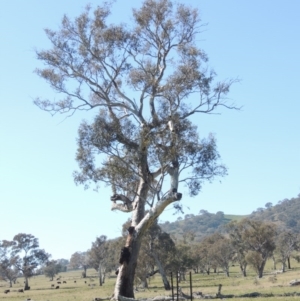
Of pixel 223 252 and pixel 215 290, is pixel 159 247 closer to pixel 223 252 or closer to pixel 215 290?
pixel 215 290

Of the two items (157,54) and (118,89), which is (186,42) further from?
(118,89)

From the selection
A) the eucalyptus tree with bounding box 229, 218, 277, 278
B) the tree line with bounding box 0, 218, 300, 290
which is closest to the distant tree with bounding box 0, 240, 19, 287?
the tree line with bounding box 0, 218, 300, 290

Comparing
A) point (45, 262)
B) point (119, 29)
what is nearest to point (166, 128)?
point (119, 29)

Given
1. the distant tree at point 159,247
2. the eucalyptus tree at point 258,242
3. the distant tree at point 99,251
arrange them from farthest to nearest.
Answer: the distant tree at point 99,251
the eucalyptus tree at point 258,242
the distant tree at point 159,247

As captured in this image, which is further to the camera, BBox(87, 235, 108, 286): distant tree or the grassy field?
BBox(87, 235, 108, 286): distant tree

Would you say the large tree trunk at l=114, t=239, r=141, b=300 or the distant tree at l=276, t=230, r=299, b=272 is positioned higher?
the distant tree at l=276, t=230, r=299, b=272

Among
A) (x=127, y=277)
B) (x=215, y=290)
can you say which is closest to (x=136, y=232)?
(x=127, y=277)

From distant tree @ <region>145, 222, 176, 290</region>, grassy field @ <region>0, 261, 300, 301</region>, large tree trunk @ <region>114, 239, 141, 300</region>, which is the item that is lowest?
grassy field @ <region>0, 261, 300, 301</region>

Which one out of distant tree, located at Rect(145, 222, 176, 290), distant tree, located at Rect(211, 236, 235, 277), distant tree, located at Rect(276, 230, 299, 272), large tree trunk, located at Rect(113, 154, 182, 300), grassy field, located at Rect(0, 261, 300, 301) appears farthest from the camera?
distant tree, located at Rect(211, 236, 235, 277)

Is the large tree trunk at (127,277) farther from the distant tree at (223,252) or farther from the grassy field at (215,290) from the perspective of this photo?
the distant tree at (223,252)

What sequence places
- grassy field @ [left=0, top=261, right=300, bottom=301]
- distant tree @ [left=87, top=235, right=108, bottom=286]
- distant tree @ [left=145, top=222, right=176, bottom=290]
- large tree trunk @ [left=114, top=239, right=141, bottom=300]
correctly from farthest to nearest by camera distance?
distant tree @ [left=87, top=235, right=108, bottom=286], distant tree @ [left=145, top=222, right=176, bottom=290], grassy field @ [left=0, top=261, right=300, bottom=301], large tree trunk @ [left=114, top=239, right=141, bottom=300]

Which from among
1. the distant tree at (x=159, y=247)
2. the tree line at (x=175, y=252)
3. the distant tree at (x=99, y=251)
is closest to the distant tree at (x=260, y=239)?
the tree line at (x=175, y=252)

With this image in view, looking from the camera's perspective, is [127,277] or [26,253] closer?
[127,277]

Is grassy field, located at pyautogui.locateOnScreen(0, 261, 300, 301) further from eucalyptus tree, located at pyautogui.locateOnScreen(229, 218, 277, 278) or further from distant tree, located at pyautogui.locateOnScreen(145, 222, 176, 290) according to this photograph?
distant tree, located at pyautogui.locateOnScreen(145, 222, 176, 290)
